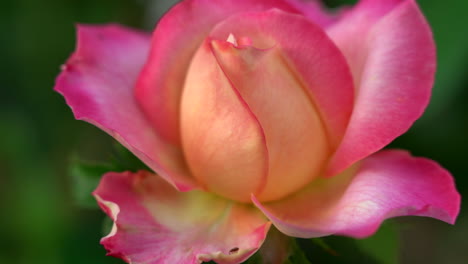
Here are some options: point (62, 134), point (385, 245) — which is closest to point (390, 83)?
point (385, 245)

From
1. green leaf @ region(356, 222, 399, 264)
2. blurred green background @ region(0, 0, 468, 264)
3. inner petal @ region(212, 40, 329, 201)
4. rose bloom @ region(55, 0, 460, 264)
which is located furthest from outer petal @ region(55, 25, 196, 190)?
blurred green background @ region(0, 0, 468, 264)

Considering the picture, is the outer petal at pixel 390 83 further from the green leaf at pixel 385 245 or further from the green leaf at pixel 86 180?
the green leaf at pixel 86 180

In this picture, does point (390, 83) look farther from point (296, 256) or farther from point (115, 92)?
point (115, 92)

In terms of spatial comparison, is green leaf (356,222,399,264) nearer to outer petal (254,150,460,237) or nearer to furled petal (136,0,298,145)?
outer petal (254,150,460,237)

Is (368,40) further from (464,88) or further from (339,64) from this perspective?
(464,88)

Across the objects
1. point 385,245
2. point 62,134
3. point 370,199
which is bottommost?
point 62,134

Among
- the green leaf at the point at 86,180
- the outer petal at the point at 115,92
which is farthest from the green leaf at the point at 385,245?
the green leaf at the point at 86,180
